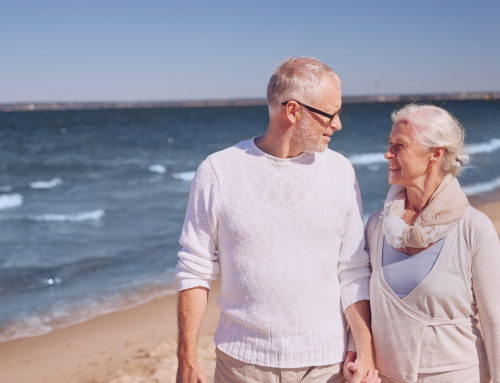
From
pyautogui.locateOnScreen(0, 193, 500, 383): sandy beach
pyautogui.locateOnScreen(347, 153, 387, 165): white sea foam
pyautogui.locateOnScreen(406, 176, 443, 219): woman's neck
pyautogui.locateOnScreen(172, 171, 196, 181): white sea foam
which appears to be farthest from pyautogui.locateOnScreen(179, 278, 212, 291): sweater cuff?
pyautogui.locateOnScreen(347, 153, 387, 165): white sea foam

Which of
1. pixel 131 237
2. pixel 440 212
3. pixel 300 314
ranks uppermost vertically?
pixel 440 212

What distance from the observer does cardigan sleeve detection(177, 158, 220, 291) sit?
2.21 metres

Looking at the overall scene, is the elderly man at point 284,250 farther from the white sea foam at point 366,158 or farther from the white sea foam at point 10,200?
the white sea foam at point 366,158

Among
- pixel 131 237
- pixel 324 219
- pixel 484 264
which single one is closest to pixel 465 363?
pixel 484 264

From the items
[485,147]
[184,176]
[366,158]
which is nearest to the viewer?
[184,176]

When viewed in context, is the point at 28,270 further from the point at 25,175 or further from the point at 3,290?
the point at 25,175

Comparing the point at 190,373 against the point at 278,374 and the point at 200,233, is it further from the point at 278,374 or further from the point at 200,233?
the point at 200,233

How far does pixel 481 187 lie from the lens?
53.3 ft

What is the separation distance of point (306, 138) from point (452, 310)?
38.0 inches

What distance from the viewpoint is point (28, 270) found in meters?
8.63

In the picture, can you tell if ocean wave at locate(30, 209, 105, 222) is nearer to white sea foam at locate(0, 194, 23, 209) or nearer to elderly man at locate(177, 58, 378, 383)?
white sea foam at locate(0, 194, 23, 209)

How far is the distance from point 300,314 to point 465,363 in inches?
29.1

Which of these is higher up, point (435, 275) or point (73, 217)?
point (435, 275)

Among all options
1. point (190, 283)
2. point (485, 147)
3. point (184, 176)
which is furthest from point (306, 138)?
point (485, 147)
